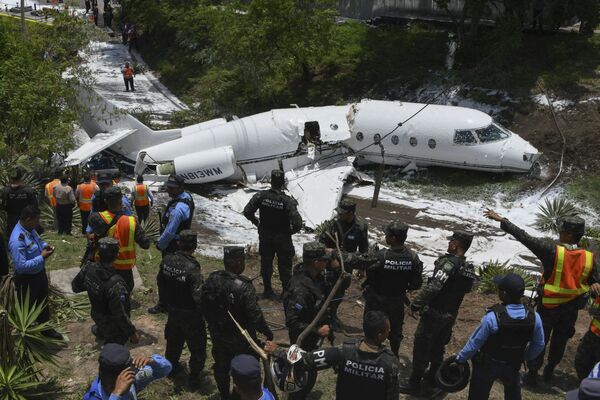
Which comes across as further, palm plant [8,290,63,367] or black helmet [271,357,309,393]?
palm plant [8,290,63,367]

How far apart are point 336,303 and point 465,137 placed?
11.6 metres

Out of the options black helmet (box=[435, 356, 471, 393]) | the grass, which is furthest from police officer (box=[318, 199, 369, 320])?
the grass

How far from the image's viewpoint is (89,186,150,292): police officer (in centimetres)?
870

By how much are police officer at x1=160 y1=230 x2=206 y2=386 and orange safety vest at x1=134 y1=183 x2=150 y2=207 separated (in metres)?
6.77

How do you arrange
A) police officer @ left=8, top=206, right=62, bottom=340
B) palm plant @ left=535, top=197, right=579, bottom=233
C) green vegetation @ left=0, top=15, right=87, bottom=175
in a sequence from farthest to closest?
green vegetation @ left=0, top=15, right=87, bottom=175, palm plant @ left=535, top=197, right=579, bottom=233, police officer @ left=8, top=206, right=62, bottom=340

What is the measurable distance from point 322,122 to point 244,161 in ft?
9.08

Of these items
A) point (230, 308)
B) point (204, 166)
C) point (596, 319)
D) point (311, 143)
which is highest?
point (230, 308)

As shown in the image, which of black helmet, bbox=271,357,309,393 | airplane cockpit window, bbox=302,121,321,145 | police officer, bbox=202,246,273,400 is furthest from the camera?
airplane cockpit window, bbox=302,121,321,145

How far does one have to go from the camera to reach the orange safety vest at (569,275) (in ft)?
26.3

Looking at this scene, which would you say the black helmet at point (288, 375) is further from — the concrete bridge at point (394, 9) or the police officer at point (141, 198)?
the concrete bridge at point (394, 9)

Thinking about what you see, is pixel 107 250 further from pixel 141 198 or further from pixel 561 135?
pixel 561 135

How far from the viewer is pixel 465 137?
1912cm

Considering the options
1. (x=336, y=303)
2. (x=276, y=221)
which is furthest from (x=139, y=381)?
(x=276, y=221)

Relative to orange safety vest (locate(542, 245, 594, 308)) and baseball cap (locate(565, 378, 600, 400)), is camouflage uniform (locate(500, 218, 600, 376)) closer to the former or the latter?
orange safety vest (locate(542, 245, 594, 308))
